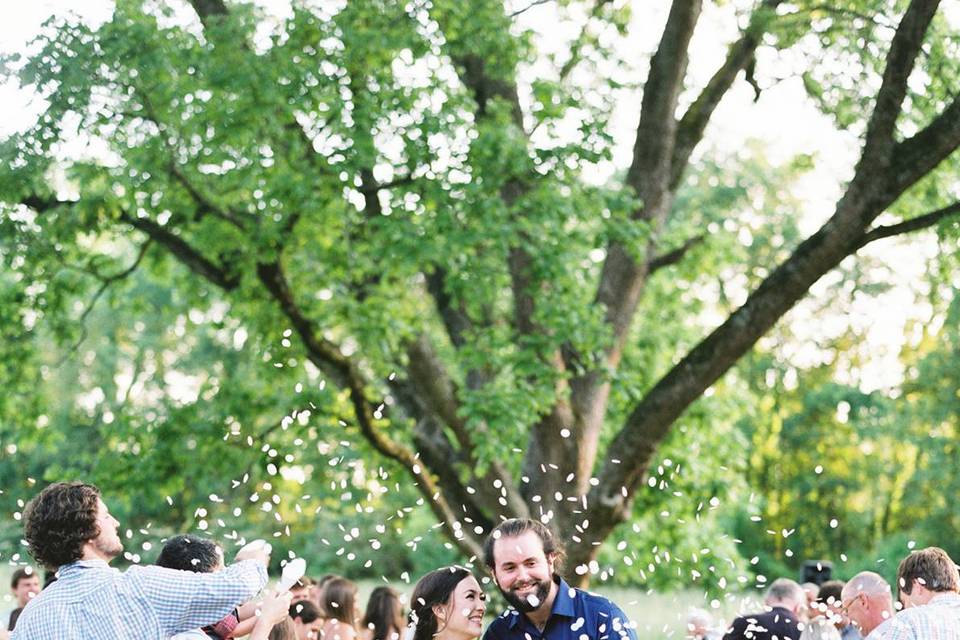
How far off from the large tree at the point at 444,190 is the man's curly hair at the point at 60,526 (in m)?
6.54

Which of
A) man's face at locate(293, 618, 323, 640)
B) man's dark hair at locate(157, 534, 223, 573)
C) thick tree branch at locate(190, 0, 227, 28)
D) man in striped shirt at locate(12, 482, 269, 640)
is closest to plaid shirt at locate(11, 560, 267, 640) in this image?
man in striped shirt at locate(12, 482, 269, 640)

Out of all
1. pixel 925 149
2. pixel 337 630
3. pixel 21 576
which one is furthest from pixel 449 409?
pixel 337 630

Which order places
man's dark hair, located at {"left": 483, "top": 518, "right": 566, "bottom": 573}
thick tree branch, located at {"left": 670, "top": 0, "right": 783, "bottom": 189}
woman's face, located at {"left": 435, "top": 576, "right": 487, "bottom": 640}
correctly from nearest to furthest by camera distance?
man's dark hair, located at {"left": 483, "top": 518, "right": 566, "bottom": 573}, woman's face, located at {"left": 435, "top": 576, "right": 487, "bottom": 640}, thick tree branch, located at {"left": 670, "top": 0, "right": 783, "bottom": 189}

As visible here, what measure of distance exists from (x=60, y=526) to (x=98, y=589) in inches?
8.8

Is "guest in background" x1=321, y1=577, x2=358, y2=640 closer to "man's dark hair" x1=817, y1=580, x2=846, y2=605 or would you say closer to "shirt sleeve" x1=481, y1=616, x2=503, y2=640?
"man's dark hair" x1=817, y1=580, x2=846, y2=605

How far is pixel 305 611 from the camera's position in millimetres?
7273

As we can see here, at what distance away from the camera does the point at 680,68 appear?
43.7 ft

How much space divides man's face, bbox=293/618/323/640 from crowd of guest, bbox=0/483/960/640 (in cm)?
116

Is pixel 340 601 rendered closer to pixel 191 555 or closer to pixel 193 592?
pixel 191 555

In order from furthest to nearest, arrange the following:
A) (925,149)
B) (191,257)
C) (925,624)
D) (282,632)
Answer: (191,257)
(925,149)
(282,632)
(925,624)

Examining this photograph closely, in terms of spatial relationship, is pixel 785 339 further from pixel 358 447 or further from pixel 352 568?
pixel 358 447

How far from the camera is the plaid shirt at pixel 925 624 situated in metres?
5.50

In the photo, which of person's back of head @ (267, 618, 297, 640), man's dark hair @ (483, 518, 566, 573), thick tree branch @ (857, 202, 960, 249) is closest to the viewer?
man's dark hair @ (483, 518, 566, 573)

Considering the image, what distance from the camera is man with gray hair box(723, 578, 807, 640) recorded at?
7.30 metres
